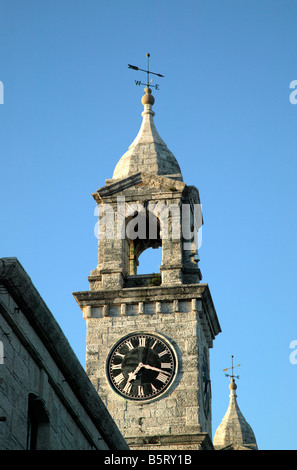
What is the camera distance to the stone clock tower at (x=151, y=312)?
35938mm

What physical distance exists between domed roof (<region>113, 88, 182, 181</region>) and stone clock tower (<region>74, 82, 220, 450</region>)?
0.05m

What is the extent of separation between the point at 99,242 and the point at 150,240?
2.58m

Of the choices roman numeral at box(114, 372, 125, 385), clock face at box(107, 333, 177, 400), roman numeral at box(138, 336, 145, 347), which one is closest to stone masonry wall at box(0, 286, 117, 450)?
clock face at box(107, 333, 177, 400)

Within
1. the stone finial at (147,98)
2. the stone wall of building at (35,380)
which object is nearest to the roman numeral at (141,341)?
the stone finial at (147,98)

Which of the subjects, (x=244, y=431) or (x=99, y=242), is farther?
(x=244, y=431)

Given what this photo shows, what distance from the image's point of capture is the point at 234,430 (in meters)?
52.0

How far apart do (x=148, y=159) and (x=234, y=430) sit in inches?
645

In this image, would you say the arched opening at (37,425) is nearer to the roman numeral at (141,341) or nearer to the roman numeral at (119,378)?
the roman numeral at (119,378)

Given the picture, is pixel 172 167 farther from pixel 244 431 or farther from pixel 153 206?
pixel 244 431

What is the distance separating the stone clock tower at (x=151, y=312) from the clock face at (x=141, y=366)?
31 millimetres
